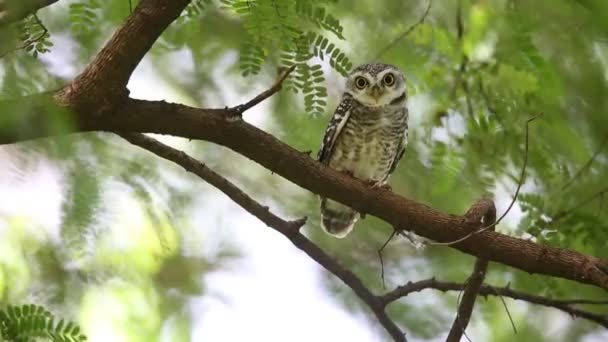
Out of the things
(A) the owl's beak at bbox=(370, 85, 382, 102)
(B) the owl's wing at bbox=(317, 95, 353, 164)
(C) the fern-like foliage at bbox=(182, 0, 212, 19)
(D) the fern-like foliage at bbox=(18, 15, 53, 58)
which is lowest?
(D) the fern-like foliage at bbox=(18, 15, 53, 58)

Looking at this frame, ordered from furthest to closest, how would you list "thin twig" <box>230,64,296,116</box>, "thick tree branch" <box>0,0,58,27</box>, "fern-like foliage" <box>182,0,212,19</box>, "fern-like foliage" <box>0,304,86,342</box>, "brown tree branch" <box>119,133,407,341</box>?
"brown tree branch" <box>119,133,407,341</box>
"fern-like foliage" <box>182,0,212,19</box>
"thin twig" <box>230,64,296,116</box>
"fern-like foliage" <box>0,304,86,342</box>
"thick tree branch" <box>0,0,58,27</box>

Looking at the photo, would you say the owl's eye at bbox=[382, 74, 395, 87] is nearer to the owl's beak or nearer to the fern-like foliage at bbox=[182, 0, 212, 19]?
the owl's beak

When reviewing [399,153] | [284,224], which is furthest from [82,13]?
[399,153]

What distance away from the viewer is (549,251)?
2.08 m

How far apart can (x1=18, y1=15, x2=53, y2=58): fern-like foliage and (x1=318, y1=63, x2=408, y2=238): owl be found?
136 centimetres

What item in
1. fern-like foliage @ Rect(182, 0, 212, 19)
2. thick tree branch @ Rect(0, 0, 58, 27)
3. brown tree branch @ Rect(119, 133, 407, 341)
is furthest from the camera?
brown tree branch @ Rect(119, 133, 407, 341)

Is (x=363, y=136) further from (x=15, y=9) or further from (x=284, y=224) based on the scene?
(x=15, y=9)

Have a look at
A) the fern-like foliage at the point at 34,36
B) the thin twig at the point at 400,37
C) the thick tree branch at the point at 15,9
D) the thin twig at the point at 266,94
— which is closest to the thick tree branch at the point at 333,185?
the thin twig at the point at 266,94

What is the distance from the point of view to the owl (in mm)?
2996

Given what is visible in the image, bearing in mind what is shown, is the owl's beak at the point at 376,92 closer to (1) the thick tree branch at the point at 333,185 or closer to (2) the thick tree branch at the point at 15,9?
(1) the thick tree branch at the point at 333,185

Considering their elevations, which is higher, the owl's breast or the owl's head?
the owl's head

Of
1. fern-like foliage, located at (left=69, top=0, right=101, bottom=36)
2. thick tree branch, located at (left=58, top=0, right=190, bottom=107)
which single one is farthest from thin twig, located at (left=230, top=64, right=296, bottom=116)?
fern-like foliage, located at (left=69, top=0, right=101, bottom=36)

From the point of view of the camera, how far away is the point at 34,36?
5.77 ft

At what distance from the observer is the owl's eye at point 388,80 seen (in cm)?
292
